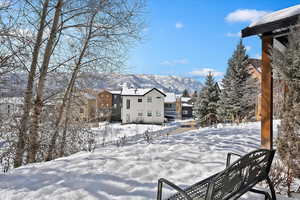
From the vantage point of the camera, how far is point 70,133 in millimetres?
8344

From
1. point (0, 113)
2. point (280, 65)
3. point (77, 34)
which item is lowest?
point (0, 113)

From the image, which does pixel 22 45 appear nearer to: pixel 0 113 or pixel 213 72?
pixel 0 113

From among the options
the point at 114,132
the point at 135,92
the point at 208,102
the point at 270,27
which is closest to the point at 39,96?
the point at 270,27

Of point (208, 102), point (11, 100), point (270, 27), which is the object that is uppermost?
point (270, 27)

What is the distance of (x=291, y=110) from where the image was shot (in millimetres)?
2906

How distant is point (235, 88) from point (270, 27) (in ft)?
50.4

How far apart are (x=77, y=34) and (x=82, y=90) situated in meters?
2.43

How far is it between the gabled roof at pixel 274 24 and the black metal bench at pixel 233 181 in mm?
2282

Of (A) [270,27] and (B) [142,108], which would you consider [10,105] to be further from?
(B) [142,108]

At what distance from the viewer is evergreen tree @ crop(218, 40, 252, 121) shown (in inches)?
693

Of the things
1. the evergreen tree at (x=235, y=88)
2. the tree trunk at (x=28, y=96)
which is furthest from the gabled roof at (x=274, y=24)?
the evergreen tree at (x=235, y=88)

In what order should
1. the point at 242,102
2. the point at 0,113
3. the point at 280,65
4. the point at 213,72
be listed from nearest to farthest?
the point at 280,65 → the point at 0,113 → the point at 242,102 → the point at 213,72

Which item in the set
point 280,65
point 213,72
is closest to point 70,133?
point 280,65

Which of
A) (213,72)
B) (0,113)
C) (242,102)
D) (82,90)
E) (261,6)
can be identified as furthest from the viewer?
(213,72)
